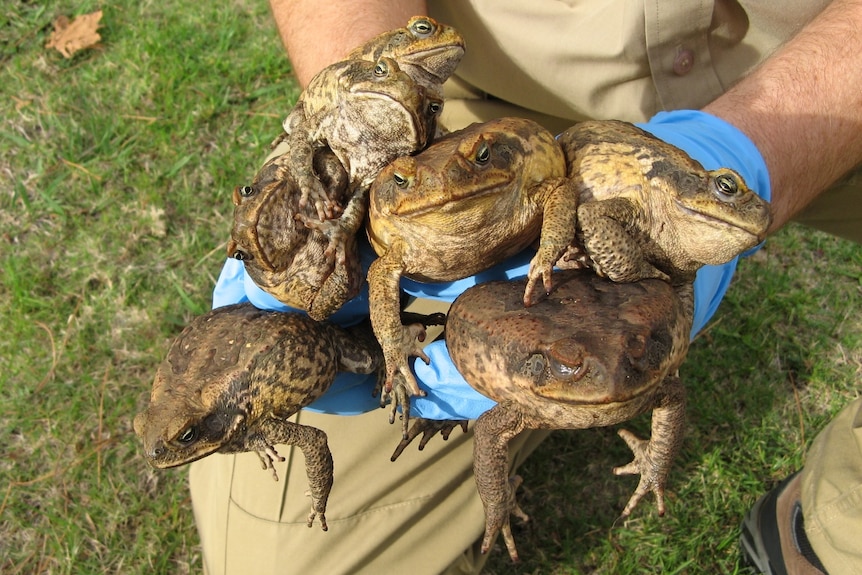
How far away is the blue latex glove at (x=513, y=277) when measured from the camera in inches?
127

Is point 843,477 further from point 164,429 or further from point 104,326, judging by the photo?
point 104,326

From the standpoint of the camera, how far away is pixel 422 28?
298 cm

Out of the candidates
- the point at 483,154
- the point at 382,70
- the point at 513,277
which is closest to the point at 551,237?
the point at 483,154

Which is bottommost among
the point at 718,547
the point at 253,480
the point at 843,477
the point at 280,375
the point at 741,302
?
the point at 718,547

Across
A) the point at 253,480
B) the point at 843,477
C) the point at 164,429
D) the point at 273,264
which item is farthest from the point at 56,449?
the point at 843,477

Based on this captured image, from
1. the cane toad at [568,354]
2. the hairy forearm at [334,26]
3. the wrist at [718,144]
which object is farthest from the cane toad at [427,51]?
the hairy forearm at [334,26]

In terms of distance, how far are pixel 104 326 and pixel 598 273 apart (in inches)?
166

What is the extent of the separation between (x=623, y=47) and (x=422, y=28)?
4.72 ft

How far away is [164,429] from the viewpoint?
9.62 ft

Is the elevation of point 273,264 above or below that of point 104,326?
above

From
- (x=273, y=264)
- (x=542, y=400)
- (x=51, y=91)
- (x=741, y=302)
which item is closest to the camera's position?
(x=542, y=400)

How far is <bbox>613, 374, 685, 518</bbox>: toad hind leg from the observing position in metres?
2.92

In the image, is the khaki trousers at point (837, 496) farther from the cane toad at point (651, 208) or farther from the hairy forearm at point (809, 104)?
the cane toad at point (651, 208)

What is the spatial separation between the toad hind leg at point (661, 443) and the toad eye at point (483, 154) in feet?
3.78
